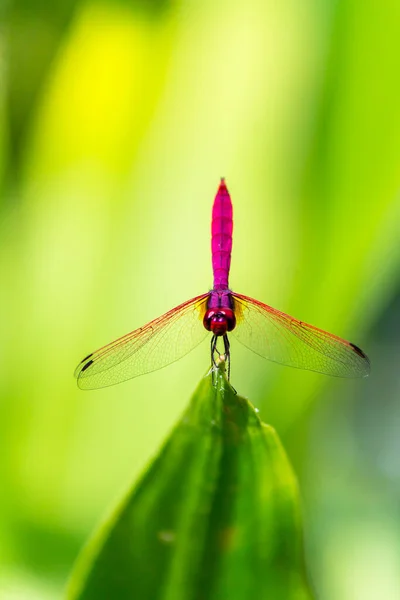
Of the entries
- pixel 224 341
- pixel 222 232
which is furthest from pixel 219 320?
pixel 222 232

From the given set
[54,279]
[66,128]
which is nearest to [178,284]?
[54,279]

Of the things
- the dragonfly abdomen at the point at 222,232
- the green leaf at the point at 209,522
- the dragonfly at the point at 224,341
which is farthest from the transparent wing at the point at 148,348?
the green leaf at the point at 209,522

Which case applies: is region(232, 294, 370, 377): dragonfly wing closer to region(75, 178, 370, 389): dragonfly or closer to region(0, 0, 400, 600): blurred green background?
region(75, 178, 370, 389): dragonfly

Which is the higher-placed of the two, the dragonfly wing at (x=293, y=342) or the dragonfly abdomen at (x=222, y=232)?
the dragonfly abdomen at (x=222, y=232)

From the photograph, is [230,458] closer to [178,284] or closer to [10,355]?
[178,284]

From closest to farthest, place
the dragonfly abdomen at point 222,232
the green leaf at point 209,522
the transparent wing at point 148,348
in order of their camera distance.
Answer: the green leaf at point 209,522 < the transparent wing at point 148,348 < the dragonfly abdomen at point 222,232

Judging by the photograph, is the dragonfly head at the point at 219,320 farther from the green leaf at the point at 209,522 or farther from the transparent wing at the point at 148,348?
the green leaf at the point at 209,522

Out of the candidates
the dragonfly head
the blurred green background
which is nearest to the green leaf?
the dragonfly head
